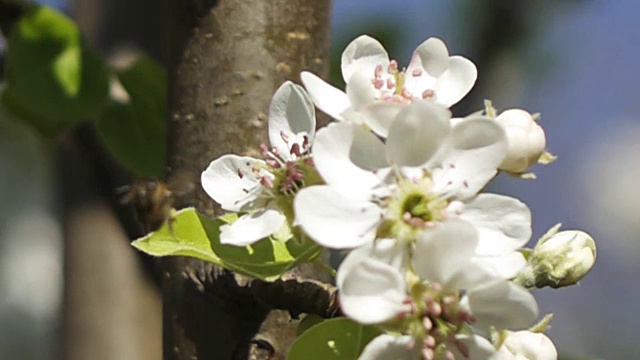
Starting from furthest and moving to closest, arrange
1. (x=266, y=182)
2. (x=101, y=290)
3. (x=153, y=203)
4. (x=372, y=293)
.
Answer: (x=101, y=290)
(x=153, y=203)
(x=266, y=182)
(x=372, y=293)

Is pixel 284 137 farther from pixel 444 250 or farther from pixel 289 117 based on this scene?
pixel 444 250

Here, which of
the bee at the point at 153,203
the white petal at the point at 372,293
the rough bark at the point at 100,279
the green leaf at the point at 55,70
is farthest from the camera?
the rough bark at the point at 100,279

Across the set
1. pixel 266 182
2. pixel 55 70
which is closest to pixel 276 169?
pixel 266 182

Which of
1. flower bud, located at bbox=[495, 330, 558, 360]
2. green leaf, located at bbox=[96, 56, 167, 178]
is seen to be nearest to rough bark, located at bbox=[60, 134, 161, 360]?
green leaf, located at bbox=[96, 56, 167, 178]

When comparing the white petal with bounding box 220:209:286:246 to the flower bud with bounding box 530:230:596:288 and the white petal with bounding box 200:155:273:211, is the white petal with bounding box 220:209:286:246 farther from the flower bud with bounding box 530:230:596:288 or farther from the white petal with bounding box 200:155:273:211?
the flower bud with bounding box 530:230:596:288

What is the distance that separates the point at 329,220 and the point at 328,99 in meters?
0.08

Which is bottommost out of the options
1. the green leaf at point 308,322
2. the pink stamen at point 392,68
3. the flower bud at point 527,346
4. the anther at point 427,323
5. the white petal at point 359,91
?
the green leaf at point 308,322

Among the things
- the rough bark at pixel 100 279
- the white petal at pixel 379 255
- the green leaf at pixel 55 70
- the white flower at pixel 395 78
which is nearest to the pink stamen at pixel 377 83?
the white flower at pixel 395 78

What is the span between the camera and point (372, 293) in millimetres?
532

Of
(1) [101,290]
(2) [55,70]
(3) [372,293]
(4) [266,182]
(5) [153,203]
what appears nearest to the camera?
(3) [372,293]

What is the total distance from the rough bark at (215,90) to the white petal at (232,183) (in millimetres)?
72

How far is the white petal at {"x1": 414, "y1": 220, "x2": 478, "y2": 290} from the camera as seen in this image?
0.54m

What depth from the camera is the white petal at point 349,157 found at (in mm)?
562

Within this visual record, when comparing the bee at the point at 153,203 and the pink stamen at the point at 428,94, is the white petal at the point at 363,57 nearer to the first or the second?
the pink stamen at the point at 428,94
